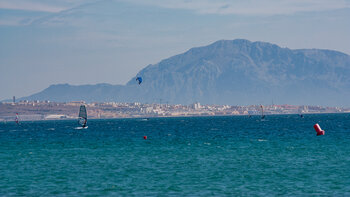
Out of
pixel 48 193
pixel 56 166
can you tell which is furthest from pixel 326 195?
pixel 56 166

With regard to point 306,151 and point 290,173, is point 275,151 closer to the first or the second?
point 306,151

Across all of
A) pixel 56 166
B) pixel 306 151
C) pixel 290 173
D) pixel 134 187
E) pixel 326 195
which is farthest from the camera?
pixel 306 151

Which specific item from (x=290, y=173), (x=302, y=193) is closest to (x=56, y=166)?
(x=290, y=173)

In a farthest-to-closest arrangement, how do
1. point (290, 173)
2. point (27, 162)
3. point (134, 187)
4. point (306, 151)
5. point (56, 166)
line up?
point (306, 151), point (27, 162), point (56, 166), point (290, 173), point (134, 187)

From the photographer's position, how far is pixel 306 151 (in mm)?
82812

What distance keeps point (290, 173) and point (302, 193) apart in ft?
36.9

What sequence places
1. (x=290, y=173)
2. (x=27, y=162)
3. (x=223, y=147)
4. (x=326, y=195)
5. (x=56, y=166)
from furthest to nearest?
1. (x=223, y=147)
2. (x=27, y=162)
3. (x=56, y=166)
4. (x=290, y=173)
5. (x=326, y=195)

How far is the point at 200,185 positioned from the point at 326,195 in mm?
10930

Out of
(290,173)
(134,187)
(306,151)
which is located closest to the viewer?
(134,187)

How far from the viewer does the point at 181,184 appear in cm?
5300

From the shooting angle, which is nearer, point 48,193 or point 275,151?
point 48,193

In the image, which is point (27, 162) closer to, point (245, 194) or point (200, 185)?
point (200, 185)

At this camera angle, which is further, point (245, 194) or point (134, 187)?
point (134, 187)

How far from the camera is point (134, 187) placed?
171ft
